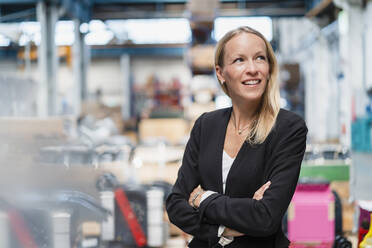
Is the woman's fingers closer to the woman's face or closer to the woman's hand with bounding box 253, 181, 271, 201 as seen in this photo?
the woman's hand with bounding box 253, 181, 271, 201

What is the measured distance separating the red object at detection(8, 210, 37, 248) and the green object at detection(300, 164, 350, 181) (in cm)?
251

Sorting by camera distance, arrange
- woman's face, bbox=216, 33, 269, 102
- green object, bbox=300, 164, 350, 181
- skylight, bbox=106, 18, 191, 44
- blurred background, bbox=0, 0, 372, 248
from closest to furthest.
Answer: woman's face, bbox=216, 33, 269, 102 → blurred background, bbox=0, 0, 372, 248 → green object, bbox=300, 164, 350, 181 → skylight, bbox=106, 18, 191, 44

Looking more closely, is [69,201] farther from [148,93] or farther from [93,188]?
[148,93]

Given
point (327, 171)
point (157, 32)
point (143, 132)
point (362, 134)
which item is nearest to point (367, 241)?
point (327, 171)

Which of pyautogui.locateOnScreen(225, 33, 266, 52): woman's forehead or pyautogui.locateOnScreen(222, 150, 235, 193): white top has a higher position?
pyautogui.locateOnScreen(225, 33, 266, 52): woman's forehead

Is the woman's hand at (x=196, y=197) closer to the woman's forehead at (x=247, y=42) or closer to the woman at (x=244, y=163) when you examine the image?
the woman at (x=244, y=163)

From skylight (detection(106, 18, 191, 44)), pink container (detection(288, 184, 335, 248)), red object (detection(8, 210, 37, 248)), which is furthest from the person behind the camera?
skylight (detection(106, 18, 191, 44))

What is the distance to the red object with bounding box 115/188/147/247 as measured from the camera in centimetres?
313

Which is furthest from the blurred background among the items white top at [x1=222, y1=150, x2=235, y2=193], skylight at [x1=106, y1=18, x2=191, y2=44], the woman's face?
the woman's face

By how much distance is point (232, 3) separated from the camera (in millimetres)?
9648

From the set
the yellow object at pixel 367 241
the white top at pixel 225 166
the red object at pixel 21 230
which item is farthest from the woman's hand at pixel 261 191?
the red object at pixel 21 230

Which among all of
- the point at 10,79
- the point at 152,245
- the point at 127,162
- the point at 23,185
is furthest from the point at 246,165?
the point at 127,162

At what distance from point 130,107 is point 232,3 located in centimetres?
641

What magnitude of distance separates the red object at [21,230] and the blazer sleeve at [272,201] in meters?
0.87
